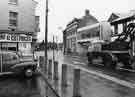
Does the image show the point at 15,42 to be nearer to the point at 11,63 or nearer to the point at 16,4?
the point at 16,4

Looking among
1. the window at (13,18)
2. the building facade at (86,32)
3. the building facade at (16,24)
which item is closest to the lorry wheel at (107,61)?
the building facade at (16,24)

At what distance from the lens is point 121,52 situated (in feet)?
44.2

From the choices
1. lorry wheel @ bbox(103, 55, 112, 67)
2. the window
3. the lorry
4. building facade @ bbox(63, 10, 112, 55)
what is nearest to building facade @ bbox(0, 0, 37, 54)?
the window

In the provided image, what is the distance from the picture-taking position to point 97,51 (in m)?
16.7

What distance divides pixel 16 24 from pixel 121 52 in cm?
1298

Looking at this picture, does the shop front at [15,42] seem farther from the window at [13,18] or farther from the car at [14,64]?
the car at [14,64]

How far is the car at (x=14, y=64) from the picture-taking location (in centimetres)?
939

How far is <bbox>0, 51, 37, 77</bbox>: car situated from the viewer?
9.39m

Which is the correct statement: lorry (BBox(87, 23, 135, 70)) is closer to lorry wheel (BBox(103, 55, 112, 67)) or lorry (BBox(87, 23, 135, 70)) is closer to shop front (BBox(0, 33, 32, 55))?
lorry wheel (BBox(103, 55, 112, 67))

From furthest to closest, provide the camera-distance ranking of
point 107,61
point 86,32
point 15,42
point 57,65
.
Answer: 1. point 86,32
2. point 15,42
3. point 107,61
4. point 57,65

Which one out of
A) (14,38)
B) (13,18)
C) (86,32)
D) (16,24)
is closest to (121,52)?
(14,38)

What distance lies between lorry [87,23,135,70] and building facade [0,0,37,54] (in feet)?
30.0

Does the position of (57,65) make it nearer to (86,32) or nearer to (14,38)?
(14,38)

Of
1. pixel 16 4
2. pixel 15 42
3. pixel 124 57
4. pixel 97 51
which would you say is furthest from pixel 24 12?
pixel 124 57
